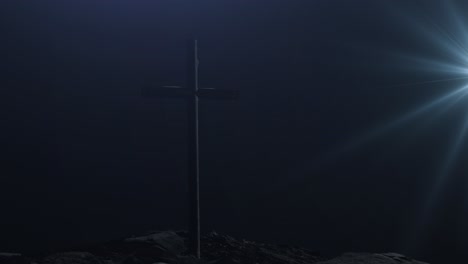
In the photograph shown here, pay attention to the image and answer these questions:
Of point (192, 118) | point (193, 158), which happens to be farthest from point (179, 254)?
point (192, 118)

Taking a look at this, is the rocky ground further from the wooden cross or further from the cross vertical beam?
the wooden cross

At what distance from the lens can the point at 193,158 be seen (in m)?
7.04

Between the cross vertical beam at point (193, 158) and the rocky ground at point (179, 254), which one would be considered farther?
the cross vertical beam at point (193, 158)

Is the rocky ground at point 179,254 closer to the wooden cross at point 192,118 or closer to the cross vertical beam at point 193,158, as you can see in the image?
the cross vertical beam at point 193,158

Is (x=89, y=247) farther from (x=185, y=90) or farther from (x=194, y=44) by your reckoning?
(x=194, y=44)

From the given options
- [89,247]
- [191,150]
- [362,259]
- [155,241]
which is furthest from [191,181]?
[362,259]

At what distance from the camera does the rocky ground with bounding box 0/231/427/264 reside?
579 cm

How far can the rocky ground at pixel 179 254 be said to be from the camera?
5789 millimetres

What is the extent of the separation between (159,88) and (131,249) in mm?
1854

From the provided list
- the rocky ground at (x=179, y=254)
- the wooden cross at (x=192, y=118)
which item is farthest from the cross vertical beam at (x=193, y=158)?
the rocky ground at (x=179, y=254)

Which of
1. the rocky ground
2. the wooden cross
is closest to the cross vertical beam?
the wooden cross

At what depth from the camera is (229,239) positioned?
8.19 m

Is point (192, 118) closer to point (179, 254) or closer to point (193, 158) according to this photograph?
point (193, 158)

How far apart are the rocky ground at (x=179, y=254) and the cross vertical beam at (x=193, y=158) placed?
0.24 metres
